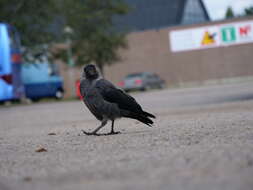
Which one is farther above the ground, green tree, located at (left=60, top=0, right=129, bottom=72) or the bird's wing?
green tree, located at (left=60, top=0, right=129, bottom=72)

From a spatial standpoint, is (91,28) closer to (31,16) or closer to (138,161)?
(31,16)

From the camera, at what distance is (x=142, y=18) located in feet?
226

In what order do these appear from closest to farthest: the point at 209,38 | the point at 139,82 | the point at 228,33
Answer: the point at 139,82
the point at 228,33
the point at 209,38

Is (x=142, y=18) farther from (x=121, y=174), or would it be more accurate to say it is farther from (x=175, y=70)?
(x=121, y=174)

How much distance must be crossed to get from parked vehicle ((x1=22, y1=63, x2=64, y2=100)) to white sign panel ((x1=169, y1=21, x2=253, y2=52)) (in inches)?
766

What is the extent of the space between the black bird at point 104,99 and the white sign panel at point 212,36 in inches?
1933

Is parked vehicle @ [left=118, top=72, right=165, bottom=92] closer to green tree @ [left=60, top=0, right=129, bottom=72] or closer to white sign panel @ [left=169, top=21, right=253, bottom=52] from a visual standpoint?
green tree @ [left=60, top=0, right=129, bottom=72]

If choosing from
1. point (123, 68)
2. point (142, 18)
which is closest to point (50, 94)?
point (123, 68)

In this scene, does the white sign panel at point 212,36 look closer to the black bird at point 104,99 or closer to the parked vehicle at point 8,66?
the parked vehicle at point 8,66

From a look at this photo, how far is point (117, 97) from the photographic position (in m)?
11.0

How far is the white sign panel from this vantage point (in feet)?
194

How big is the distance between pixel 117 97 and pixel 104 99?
0.25 meters

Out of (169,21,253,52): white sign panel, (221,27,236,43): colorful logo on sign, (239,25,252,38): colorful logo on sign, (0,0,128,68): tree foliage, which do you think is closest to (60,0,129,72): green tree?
(0,0,128,68): tree foliage

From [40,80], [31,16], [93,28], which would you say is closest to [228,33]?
[93,28]
